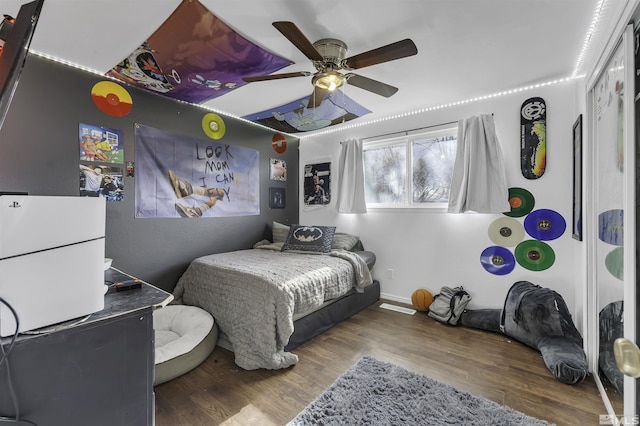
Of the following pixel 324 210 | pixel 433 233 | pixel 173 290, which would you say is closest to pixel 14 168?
pixel 173 290

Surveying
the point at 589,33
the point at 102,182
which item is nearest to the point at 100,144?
the point at 102,182

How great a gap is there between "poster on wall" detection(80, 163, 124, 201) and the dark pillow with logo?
1.78 m

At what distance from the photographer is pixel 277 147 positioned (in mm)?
4043

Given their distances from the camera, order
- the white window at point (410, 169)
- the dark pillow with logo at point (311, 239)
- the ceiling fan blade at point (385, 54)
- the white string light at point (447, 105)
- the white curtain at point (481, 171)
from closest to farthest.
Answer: the ceiling fan blade at point (385, 54) < the white string light at point (447, 105) < the white curtain at point (481, 171) < the white window at point (410, 169) < the dark pillow with logo at point (311, 239)

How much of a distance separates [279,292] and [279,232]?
183 cm

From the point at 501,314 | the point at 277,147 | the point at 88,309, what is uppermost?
the point at 277,147

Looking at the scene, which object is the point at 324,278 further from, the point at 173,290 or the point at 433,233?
the point at 173,290

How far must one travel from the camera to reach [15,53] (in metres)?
0.80

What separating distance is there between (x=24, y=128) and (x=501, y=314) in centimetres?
422

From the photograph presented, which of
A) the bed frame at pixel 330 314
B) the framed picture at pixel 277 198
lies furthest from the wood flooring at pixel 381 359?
the framed picture at pixel 277 198

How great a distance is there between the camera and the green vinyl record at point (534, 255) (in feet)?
8.20

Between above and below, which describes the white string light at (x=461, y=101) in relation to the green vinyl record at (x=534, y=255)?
above

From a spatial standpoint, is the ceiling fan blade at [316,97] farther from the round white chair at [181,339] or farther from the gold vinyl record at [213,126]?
the round white chair at [181,339]

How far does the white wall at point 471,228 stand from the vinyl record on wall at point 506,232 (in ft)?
0.20
